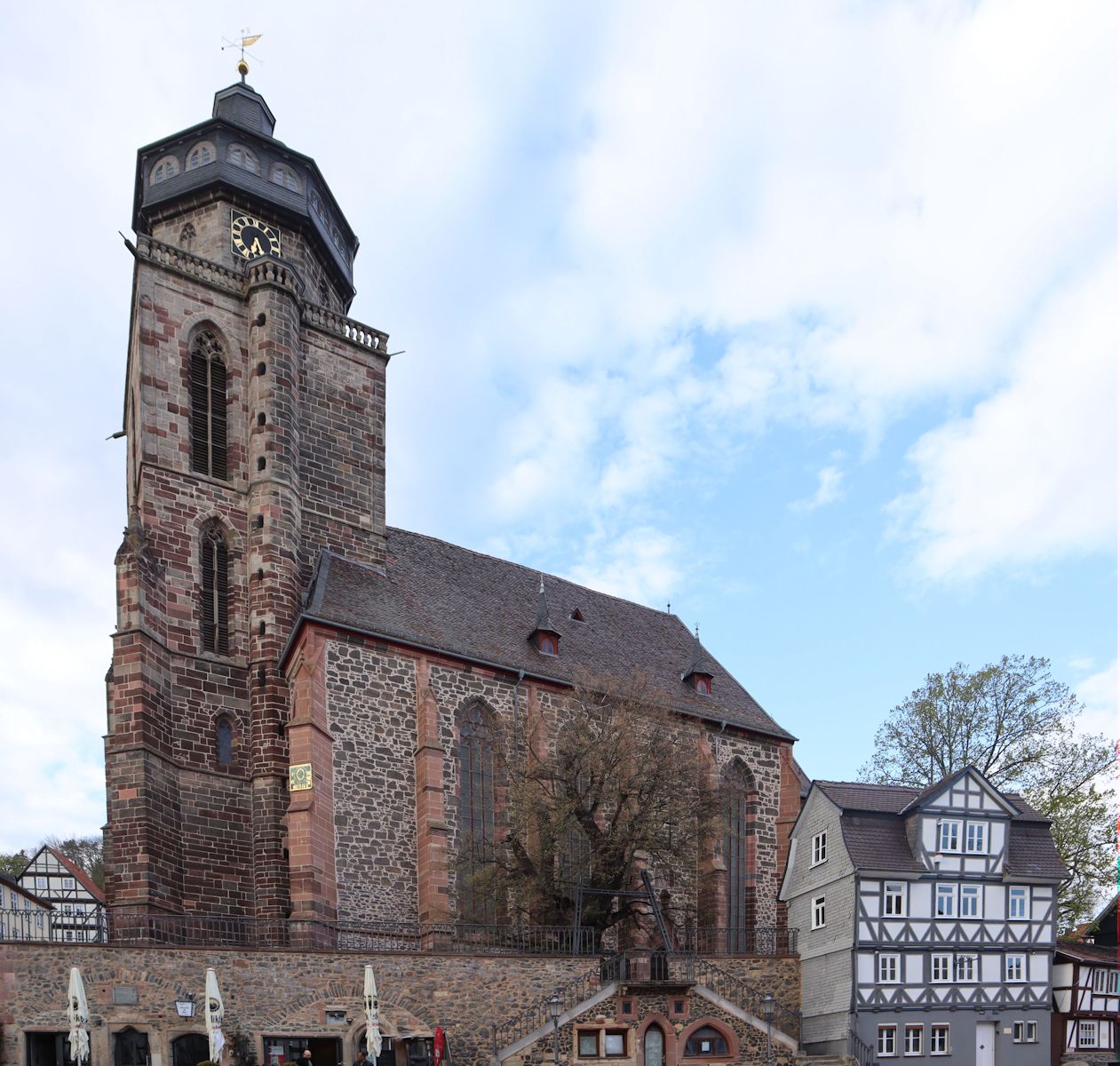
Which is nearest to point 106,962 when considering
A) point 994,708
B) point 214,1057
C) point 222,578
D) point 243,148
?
point 214,1057

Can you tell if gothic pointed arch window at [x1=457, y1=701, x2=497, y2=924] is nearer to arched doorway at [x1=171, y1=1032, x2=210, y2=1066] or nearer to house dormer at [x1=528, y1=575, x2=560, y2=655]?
house dormer at [x1=528, y1=575, x2=560, y2=655]

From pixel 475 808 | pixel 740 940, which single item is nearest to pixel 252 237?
pixel 475 808

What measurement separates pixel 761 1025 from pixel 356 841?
1007cm

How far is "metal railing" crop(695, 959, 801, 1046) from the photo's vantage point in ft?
95.1

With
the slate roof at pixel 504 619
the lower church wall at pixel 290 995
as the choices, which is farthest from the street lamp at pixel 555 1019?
the slate roof at pixel 504 619

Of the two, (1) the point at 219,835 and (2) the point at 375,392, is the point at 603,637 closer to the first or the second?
(2) the point at 375,392

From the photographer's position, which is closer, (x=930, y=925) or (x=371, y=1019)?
(x=371, y=1019)

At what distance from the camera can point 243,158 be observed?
127ft

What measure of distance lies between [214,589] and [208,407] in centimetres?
500

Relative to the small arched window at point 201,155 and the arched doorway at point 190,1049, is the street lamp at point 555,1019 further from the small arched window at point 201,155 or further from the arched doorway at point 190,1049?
the small arched window at point 201,155

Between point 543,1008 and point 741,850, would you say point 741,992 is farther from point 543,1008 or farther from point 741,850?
point 741,850

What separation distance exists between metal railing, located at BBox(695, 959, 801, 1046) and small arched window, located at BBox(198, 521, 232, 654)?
550 inches

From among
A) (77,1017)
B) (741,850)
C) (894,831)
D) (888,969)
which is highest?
(894,831)

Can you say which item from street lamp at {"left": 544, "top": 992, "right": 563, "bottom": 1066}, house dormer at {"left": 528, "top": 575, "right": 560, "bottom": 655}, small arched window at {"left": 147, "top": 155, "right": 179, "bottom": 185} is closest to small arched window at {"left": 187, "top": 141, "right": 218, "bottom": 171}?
small arched window at {"left": 147, "top": 155, "right": 179, "bottom": 185}
